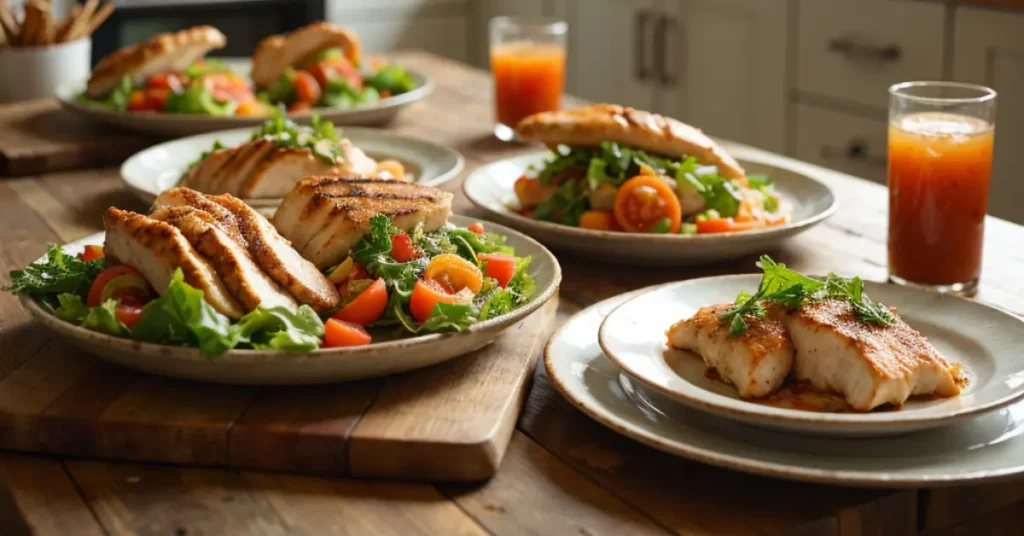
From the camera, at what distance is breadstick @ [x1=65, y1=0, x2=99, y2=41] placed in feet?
11.5

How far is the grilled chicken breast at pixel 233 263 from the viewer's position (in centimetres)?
154

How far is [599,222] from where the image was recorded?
2225 millimetres

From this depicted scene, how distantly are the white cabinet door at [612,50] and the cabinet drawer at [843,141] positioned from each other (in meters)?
1.15

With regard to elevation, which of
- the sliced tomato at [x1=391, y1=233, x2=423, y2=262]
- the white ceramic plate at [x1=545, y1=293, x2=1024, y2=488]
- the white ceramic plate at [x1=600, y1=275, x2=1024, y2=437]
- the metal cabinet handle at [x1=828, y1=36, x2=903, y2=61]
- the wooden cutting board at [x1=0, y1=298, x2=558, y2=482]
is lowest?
the wooden cutting board at [x1=0, y1=298, x2=558, y2=482]

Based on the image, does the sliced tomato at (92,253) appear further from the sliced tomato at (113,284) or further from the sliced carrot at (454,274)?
the sliced carrot at (454,274)

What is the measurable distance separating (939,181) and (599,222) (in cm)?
61

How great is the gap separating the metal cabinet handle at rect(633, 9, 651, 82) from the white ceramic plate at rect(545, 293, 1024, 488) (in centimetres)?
468

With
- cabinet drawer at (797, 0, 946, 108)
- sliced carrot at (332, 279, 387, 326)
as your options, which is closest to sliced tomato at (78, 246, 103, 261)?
sliced carrot at (332, 279, 387, 326)

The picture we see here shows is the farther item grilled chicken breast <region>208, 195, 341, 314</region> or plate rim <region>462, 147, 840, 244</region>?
plate rim <region>462, 147, 840, 244</region>

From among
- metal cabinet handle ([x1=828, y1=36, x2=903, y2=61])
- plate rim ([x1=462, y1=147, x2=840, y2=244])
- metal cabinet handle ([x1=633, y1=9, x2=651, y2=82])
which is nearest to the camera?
plate rim ([x1=462, y1=147, x2=840, y2=244])

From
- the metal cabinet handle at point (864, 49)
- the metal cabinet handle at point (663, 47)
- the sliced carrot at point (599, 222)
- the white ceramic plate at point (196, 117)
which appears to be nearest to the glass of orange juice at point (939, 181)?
the sliced carrot at point (599, 222)

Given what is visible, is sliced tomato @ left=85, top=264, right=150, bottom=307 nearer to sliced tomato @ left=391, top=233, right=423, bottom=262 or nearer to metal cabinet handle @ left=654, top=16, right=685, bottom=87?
sliced tomato @ left=391, top=233, right=423, bottom=262

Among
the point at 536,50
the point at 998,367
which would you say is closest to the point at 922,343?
the point at 998,367

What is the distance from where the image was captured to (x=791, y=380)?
1.50 metres
